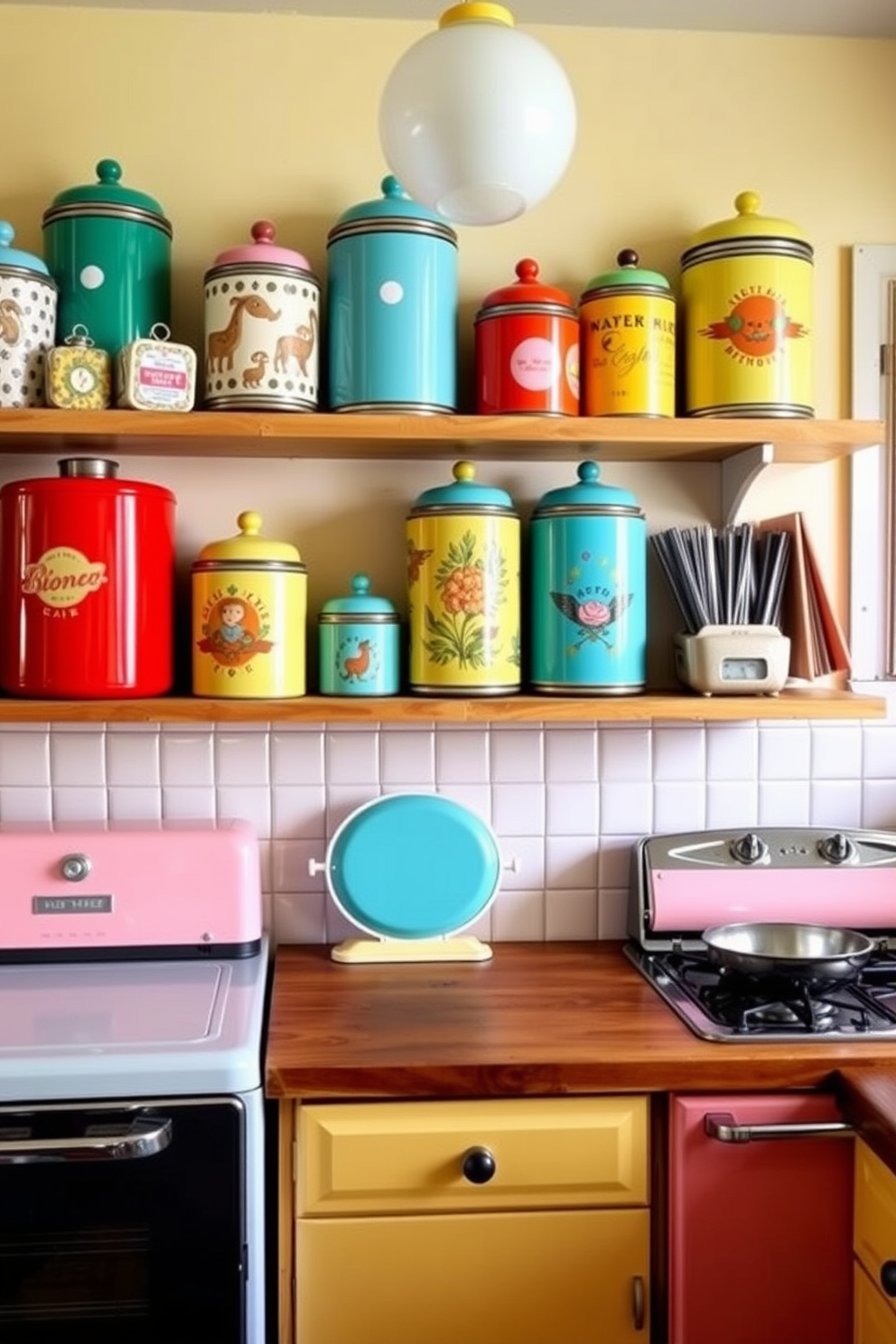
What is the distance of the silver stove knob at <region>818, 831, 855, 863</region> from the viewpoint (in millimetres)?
1773

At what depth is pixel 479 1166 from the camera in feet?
4.34

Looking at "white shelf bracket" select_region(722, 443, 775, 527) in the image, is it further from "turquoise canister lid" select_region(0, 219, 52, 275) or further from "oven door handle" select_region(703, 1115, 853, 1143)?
"turquoise canister lid" select_region(0, 219, 52, 275)

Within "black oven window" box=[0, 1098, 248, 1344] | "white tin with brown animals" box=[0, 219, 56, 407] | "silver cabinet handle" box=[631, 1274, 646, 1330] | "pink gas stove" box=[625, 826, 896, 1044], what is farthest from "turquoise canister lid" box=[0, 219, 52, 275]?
"silver cabinet handle" box=[631, 1274, 646, 1330]

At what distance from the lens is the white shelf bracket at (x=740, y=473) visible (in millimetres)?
1667

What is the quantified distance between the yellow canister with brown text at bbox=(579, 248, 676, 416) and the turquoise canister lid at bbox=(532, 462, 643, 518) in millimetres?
96

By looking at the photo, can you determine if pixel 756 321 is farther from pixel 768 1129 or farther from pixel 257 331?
pixel 768 1129

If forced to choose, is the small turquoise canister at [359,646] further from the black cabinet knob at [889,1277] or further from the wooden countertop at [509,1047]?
the black cabinet knob at [889,1277]

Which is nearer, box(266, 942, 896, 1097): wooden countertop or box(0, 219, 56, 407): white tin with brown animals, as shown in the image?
box(266, 942, 896, 1097): wooden countertop

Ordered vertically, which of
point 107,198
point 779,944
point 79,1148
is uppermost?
point 107,198

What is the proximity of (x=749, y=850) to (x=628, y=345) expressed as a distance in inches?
31.1

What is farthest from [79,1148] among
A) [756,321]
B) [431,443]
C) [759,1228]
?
[756,321]

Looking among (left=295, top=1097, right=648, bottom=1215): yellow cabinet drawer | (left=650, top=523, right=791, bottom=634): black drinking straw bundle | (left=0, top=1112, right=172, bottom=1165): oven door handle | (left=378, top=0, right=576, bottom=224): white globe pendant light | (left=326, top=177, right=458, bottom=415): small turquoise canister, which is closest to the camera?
(left=378, top=0, right=576, bottom=224): white globe pendant light

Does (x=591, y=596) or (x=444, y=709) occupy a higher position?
(x=591, y=596)

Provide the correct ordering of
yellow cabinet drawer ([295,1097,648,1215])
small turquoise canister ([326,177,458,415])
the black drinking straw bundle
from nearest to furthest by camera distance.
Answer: yellow cabinet drawer ([295,1097,648,1215]), small turquoise canister ([326,177,458,415]), the black drinking straw bundle
